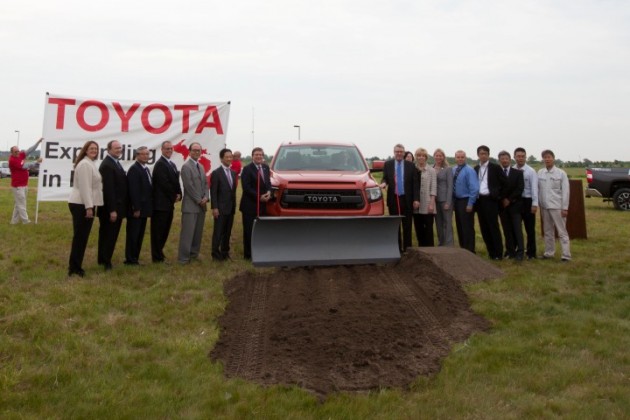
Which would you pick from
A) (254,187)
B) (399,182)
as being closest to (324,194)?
(254,187)

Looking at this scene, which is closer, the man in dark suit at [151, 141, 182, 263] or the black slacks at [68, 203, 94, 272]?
the black slacks at [68, 203, 94, 272]

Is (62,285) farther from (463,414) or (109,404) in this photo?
(463,414)

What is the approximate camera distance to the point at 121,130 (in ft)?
39.9

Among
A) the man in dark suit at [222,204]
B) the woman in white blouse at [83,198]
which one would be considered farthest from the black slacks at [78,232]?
the man in dark suit at [222,204]

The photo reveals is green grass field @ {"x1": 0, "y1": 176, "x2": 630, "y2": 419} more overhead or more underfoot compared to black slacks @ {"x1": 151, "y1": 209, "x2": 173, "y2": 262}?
more underfoot

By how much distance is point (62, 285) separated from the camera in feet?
24.5

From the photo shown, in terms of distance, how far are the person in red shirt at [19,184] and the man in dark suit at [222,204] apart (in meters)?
5.90

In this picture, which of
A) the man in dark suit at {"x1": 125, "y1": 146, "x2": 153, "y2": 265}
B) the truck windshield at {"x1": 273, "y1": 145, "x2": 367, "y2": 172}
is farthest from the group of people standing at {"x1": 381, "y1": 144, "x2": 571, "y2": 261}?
the man in dark suit at {"x1": 125, "y1": 146, "x2": 153, "y2": 265}

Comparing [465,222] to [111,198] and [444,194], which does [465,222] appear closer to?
[444,194]

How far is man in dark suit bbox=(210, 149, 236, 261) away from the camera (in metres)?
9.48

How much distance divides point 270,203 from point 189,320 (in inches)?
129

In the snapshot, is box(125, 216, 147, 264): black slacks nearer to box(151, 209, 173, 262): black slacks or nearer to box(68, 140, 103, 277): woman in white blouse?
box(151, 209, 173, 262): black slacks

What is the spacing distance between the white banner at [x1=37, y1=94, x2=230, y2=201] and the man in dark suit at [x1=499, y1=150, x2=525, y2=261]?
241 inches

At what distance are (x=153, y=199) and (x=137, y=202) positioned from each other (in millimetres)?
410
